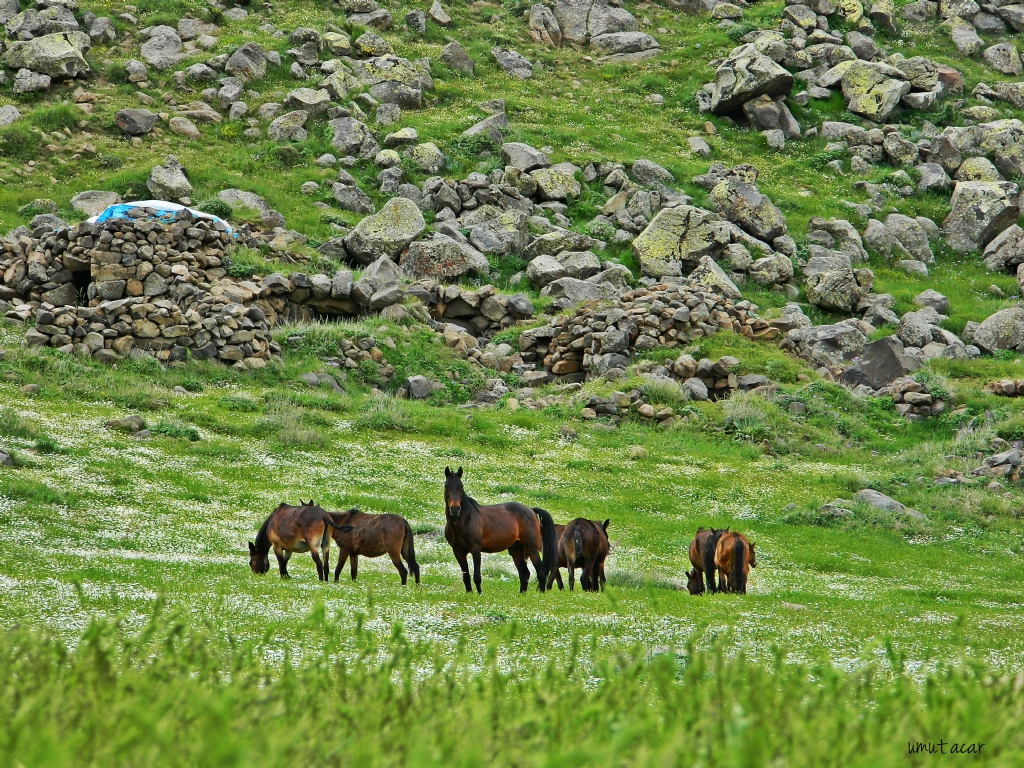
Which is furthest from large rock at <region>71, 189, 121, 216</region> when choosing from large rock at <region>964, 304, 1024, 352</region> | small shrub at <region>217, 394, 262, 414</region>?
large rock at <region>964, 304, 1024, 352</region>

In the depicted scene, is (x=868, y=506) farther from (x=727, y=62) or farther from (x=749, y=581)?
(x=727, y=62)

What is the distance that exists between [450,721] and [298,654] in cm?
459

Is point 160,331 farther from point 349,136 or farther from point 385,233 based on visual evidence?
point 349,136

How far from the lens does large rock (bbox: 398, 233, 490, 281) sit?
44.0 m

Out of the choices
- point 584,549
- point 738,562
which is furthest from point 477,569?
point 738,562

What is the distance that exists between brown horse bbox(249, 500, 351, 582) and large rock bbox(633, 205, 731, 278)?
33390mm

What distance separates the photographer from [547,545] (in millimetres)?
15484

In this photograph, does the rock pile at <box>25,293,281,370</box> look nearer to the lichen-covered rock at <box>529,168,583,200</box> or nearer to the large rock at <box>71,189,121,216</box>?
the large rock at <box>71,189,121,216</box>

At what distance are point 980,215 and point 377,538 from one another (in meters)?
52.4

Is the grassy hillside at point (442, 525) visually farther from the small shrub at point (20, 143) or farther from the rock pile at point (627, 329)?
the rock pile at point (627, 329)

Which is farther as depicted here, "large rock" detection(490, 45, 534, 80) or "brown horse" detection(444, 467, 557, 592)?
"large rock" detection(490, 45, 534, 80)

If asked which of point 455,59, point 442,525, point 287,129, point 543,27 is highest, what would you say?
point 543,27

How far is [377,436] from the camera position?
30.3m

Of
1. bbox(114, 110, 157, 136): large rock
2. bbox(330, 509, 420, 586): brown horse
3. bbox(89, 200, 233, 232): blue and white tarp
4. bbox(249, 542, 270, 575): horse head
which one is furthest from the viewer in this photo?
bbox(114, 110, 157, 136): large rock
